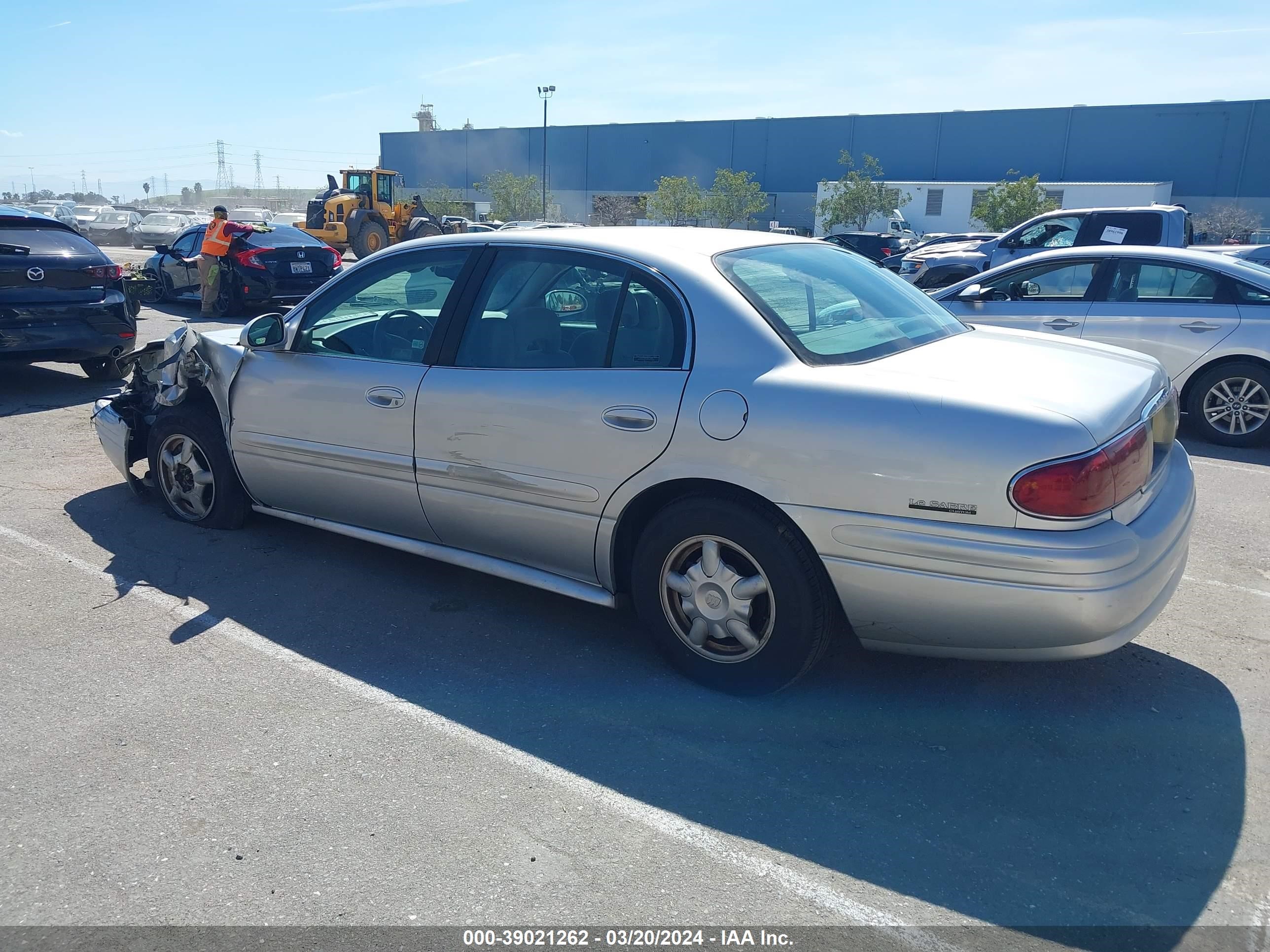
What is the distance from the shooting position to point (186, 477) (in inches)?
209

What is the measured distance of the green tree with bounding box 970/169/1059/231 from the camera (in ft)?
133

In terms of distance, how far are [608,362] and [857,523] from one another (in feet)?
3.76

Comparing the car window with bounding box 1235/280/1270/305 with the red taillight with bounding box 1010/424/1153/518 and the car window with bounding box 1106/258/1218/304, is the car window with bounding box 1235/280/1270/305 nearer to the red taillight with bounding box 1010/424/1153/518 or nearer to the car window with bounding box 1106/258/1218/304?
the car window with bounding box 1106/258/1218/304

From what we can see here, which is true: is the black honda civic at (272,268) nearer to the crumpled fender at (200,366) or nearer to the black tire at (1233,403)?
the crumpled fender at (200,366)

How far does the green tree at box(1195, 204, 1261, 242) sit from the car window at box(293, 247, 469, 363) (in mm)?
46461

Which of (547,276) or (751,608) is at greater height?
(547,276)

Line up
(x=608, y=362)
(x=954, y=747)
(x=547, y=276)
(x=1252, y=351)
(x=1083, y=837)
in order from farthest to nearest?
(x=1252, y=351) < (x=547, y=276) < (x=608, y=362) < (x=954, y=747) < (x=1083, y=837)

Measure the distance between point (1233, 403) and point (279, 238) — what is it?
12.7 metres

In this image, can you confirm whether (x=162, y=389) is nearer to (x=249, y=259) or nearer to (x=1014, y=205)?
(x=249, y=259)

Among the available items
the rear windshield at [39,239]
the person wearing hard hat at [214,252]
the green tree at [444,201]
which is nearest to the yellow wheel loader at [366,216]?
the person wearing hard hat at [214,252]

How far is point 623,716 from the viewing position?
11.3 ft

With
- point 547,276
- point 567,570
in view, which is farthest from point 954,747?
point 547,276

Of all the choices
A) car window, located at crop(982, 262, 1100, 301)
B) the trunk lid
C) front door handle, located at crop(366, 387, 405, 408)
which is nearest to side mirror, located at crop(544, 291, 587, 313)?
front door handle, located at crop(366, 387, 405, 408)

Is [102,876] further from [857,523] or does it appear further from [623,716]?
[857,523]
